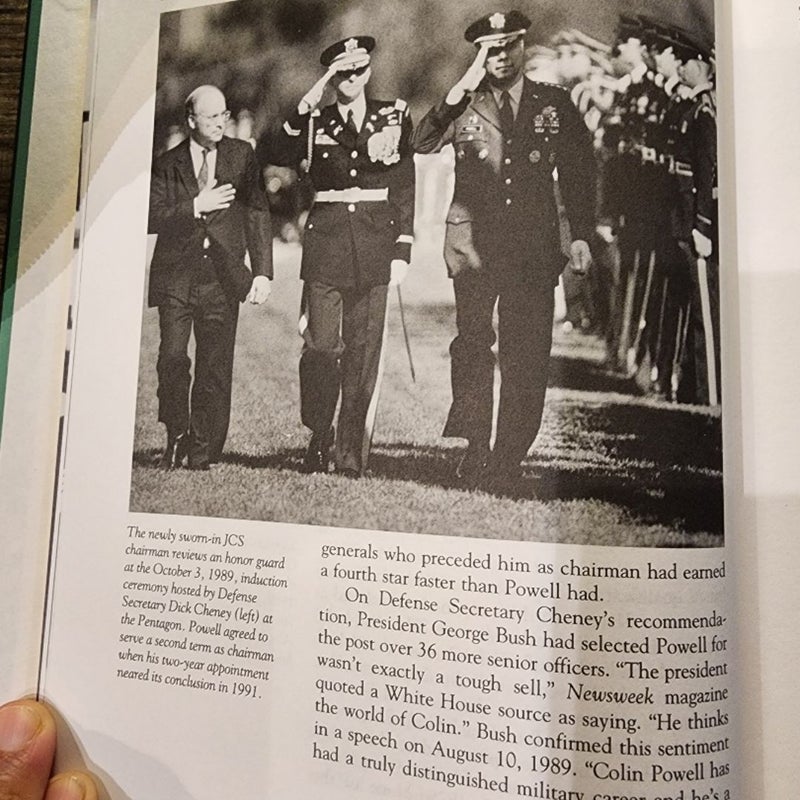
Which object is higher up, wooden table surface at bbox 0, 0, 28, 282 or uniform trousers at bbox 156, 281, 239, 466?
wooden table surface at bbox 0, 0, 28, 282

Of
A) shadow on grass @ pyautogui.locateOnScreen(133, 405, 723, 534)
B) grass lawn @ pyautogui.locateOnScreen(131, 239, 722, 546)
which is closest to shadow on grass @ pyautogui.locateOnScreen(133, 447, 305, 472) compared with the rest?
grass lawn @ pyautogui.locateOnScreen(131, 239, 722, 546)

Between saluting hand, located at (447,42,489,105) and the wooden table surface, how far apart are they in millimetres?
254

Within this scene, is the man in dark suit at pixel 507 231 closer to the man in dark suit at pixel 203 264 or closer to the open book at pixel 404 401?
the open book at pixel 404 401

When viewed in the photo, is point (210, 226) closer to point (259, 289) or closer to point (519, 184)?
point (259, 289)

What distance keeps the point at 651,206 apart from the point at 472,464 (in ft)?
0.48

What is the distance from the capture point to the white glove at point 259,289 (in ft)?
1.17

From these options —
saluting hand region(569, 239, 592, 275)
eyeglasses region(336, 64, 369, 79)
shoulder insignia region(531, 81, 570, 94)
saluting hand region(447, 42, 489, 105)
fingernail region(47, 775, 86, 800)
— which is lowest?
fingernail region(47, 775, 86, 800)

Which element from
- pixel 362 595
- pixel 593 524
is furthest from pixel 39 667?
pixel 593 524

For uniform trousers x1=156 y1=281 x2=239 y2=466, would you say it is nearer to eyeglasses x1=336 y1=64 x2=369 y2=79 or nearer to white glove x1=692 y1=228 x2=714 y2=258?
eyeglasses x1=336 y1=64 x2=369 y2=79

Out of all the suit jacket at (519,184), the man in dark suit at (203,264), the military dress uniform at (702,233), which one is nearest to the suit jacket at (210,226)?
the man in dark suit at (203,264)

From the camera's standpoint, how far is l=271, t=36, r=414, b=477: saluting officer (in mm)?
341

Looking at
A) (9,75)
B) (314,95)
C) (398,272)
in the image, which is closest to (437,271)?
(398,272)

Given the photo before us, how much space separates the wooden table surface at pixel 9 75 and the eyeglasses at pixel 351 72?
19 cm

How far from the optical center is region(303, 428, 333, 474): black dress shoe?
340mm
